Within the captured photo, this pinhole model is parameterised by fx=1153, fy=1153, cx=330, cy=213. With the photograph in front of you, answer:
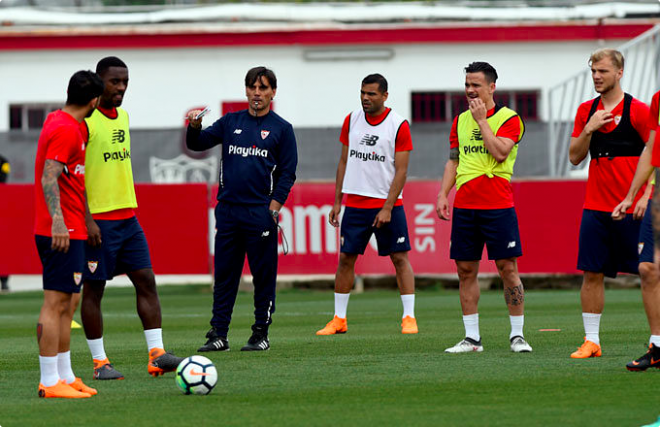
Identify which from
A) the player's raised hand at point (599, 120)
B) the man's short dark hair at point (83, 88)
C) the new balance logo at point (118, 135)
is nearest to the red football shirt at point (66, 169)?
the man's short dark hair at point (83, 88)

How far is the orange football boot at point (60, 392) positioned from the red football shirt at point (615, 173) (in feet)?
12.9

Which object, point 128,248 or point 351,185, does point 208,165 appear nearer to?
point 351,185

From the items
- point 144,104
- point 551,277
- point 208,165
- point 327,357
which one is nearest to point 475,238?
point 327,357

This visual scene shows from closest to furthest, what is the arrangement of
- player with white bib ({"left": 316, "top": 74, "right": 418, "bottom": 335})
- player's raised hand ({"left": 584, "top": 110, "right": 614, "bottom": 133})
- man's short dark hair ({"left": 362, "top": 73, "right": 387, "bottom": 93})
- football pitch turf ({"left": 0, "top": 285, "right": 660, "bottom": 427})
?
football pitch turf ({"left": 0, "top": 285, "right": 660, "bottom": 427})
player's raised hand ({"left": 584, "top": 110, "right": 614, "bottom": 133})
man's short dark hair ({"left": 362, "top": 73, "right": 387, "bottom": 93})
player with white bib ({"left": 316, "top": 74, "right": 418, "bottom": 335})

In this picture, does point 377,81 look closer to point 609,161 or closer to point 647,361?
point 609,161

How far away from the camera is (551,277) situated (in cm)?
1711

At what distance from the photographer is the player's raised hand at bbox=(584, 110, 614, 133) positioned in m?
8.45

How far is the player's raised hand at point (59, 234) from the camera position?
702cm

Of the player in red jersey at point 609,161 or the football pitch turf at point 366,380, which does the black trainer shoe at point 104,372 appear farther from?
the player in red jersey at point 609,161

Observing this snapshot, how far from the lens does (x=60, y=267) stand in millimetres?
7199

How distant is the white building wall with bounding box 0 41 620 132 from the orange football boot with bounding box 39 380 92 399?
20052 mm

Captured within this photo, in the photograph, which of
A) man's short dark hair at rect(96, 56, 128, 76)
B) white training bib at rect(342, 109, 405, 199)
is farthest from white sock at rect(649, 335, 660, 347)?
man's short dark hair at rect(96, 56, 128, 76)

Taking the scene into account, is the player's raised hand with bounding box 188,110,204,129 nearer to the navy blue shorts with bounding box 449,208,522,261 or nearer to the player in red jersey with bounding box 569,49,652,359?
the navy blue shorts with bounding box 449,208,522,261

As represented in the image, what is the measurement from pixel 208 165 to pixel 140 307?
14.6m
